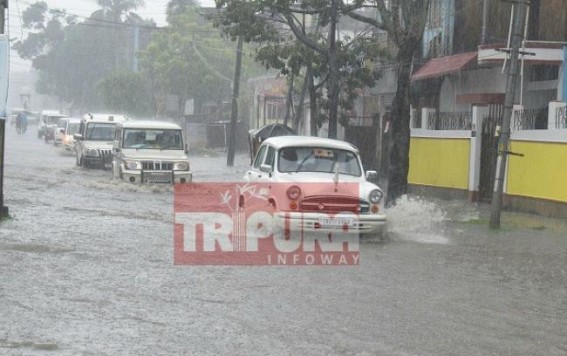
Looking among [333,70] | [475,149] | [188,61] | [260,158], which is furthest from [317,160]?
[188,61]

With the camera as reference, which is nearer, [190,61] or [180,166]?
[180,166]

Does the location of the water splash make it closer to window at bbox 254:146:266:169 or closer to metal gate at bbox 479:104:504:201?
window at bbox 254:146:266:169

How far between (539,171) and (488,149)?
10.1ft

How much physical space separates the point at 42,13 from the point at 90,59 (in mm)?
9437

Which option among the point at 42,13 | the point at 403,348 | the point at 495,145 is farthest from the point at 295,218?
the point at 42,13

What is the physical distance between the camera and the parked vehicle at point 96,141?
31.1 metres

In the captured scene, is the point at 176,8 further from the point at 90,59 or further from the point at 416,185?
the point at 416,185

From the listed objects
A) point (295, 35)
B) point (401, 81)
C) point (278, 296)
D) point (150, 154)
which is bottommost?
point (278, 296)

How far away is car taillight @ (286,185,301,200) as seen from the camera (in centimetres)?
1394

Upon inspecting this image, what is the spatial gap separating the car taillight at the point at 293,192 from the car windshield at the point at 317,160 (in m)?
1.20

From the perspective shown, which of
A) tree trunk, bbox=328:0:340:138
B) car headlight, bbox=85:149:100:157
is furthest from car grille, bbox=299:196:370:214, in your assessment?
car headlight, bbox=85:149:100:157

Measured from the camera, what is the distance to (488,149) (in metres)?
23.2

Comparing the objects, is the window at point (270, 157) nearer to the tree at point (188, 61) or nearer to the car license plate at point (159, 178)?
the car license plate at point (159, 178)

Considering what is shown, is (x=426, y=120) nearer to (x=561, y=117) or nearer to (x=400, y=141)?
(x=400, y=141)
